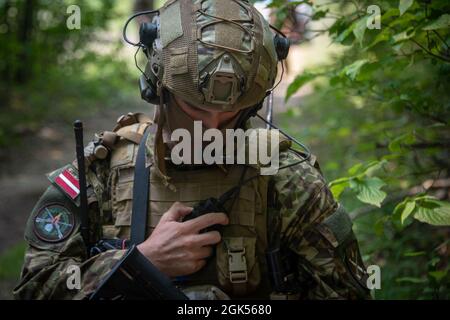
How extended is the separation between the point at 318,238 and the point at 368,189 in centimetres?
53

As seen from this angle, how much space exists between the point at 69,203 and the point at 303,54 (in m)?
13.6

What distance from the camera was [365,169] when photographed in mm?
3174

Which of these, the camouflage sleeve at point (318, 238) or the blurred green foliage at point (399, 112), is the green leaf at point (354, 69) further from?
the camouflage sleeve at point (318, 238)

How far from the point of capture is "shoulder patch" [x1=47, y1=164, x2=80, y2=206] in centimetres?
255

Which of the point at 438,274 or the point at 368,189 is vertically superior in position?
the point at 368,189

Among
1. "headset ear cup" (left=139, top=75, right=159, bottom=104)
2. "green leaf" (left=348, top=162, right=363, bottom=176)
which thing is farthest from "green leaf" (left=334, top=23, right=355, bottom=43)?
"headset ear cup" (left=139, top=75, right=159, bottom=104)

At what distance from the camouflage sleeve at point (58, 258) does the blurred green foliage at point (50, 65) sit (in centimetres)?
640

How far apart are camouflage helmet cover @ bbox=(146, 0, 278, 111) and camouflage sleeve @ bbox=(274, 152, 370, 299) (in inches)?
17.5

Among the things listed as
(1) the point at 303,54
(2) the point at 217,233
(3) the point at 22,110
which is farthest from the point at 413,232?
(1) the point at 303,54

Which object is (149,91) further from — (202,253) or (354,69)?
(354,69)

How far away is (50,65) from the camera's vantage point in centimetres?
1070

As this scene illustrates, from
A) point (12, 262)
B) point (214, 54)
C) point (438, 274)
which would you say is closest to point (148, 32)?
point (214, 54)

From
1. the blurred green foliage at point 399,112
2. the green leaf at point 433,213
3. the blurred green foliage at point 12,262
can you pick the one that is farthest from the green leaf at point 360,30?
the blurred green foliage at point 12,262

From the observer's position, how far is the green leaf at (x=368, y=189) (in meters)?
2.85
